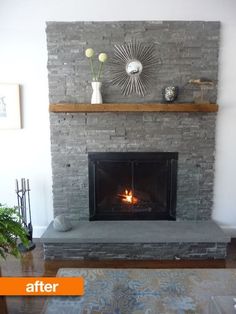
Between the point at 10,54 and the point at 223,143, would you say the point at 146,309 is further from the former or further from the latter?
the point at 10,54

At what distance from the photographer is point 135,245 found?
109 inches

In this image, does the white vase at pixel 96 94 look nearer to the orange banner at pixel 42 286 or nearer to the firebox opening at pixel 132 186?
the firebox opening at pixel 132 186

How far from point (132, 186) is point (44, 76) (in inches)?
59.0

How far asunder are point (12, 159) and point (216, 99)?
2.27 m

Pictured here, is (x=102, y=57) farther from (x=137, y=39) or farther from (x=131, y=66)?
(x=137, y=39)

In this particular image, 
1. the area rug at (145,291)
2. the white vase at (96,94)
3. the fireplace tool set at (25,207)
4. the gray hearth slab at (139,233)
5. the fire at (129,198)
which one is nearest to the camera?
the area rug at (145,291)

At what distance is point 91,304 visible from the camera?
1855 mm

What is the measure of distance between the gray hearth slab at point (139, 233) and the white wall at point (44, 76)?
409 mm

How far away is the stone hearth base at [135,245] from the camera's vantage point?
274 cm

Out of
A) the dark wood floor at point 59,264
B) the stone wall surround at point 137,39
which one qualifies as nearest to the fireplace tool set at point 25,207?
the dark wood floor at point 59,264

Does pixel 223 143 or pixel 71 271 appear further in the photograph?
pixel 223 143

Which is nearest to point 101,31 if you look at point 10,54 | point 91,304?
point 10,54

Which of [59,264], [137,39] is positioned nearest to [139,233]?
[59,264]

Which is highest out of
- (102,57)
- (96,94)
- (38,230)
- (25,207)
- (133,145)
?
(102,57)
